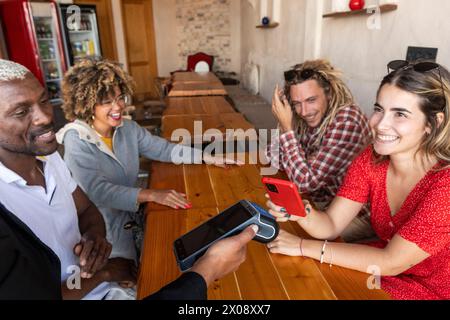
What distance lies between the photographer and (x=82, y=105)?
1745 millimetres

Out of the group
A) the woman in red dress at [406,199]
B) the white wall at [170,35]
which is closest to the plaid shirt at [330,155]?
the woman in red dress at [406,199]

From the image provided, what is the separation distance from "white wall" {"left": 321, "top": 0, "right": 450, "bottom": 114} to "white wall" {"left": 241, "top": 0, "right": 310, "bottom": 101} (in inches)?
28.3

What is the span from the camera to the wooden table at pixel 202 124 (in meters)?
2.26

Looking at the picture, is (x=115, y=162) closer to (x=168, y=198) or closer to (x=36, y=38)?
(x=168, y=198)

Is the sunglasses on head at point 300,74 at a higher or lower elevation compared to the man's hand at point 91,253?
higher

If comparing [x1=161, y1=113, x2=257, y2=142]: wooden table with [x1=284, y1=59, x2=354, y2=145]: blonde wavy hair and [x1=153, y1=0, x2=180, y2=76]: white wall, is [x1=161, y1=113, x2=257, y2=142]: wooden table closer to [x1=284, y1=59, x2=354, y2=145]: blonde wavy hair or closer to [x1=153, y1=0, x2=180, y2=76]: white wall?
[x1=284, y1=59, x2=354, y2=145]: blonde wavy hair

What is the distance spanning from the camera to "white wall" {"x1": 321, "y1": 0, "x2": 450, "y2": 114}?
1669 millimetres

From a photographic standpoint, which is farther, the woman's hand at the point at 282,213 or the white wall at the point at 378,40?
the white wall at the point at 378,40

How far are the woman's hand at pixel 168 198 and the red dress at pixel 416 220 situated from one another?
632 mm

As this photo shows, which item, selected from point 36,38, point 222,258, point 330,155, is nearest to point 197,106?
point 330,155

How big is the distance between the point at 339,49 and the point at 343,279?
2242 mm

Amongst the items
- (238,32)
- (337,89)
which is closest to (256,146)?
(337,89)

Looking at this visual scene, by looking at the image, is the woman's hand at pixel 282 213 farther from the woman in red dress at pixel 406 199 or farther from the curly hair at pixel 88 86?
the curly hair at pixel 88 86

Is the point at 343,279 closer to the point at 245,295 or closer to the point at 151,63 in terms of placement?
the point at 245,295
